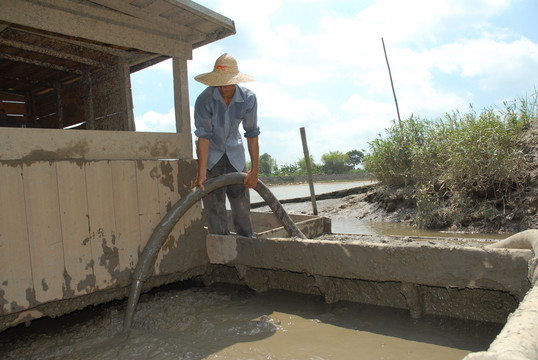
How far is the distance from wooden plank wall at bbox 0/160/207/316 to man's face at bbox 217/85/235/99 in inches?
30.8

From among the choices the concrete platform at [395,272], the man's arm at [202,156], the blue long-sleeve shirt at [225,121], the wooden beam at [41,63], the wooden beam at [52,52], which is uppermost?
the wooden beam at [41,63]

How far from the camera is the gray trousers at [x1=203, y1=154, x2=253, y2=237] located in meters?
3.81

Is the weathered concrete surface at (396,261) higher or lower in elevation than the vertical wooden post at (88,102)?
lower

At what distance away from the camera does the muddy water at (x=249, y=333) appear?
2.44 m

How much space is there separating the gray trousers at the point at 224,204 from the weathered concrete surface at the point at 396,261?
312mm

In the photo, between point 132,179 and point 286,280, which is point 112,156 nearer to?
point 132,179

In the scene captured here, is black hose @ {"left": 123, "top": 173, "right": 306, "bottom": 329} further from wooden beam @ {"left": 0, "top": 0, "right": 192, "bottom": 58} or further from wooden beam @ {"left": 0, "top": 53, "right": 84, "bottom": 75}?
wooden beam @ {"left": 0, "top": 53, "right": 84, "bottom": 75}

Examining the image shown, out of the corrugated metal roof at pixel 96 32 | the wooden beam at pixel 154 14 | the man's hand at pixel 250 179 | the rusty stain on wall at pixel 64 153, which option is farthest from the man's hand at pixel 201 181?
the wooden beam at pixel 154 14

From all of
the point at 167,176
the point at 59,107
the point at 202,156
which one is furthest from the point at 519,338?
the point at 59,107

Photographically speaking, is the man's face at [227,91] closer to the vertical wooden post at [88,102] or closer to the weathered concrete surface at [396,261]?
the weathered concrete surface at [396,261]

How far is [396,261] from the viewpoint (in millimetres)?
2740

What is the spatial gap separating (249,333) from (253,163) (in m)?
1.53

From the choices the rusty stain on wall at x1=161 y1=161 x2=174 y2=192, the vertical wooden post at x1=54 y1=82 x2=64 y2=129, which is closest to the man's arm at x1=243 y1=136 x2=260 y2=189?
the rusty stain on wall at x1=161 y1=161 x2=174 y2=192

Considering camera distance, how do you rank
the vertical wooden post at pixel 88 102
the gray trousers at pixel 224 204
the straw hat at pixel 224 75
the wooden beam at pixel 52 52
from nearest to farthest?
the straw hat at pixel 224 75 → the gray trousers at pixel 224 204 → the wooden beam at pixel 52 52 → the vertical wooden post at pixel 88 102
